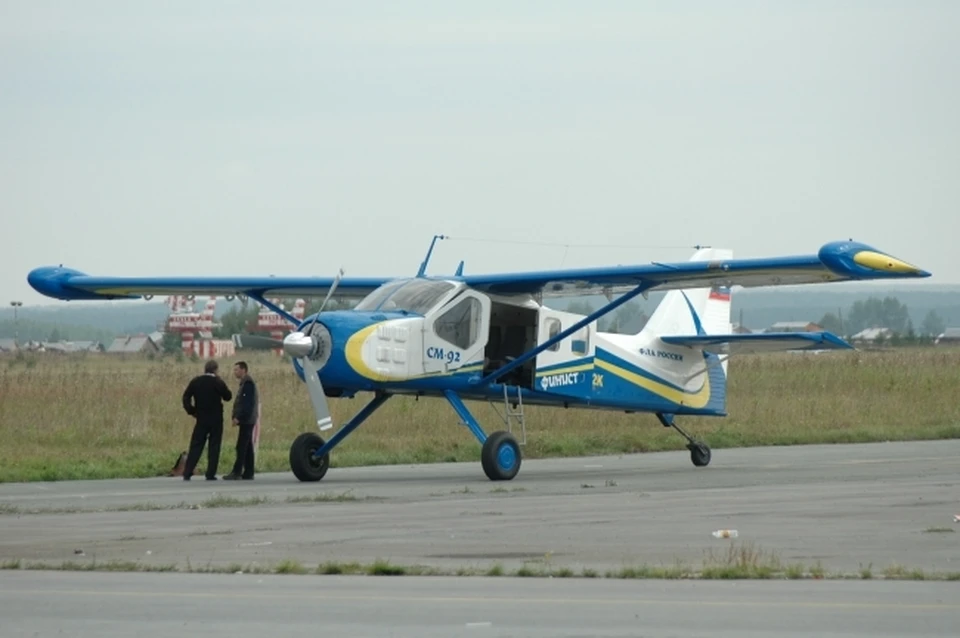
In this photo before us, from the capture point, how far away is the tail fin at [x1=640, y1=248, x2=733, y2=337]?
26.8 meters

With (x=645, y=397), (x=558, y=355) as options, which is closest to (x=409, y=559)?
(x=558, y=355)

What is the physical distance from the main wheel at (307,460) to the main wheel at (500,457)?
2212 millimetres

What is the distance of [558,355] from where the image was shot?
24.2 m

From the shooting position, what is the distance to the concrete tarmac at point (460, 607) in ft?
28.5

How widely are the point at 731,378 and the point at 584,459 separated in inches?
641

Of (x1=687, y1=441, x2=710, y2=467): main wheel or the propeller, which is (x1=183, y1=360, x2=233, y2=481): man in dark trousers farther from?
(x1=687, y1=441, x2=710, y2=467): main wheel

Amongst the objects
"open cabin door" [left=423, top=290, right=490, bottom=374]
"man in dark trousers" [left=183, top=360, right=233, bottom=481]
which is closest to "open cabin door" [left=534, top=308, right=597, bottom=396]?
"open cabin door" [left=423, top=290, right=490, bottom=374]

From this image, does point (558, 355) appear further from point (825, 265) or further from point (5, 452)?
point (5, 452)

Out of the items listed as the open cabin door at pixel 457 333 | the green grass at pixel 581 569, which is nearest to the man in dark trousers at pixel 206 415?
the open cabin door at pixel 457 333

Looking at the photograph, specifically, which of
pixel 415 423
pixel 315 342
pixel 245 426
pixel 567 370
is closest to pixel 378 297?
pixel 315 342

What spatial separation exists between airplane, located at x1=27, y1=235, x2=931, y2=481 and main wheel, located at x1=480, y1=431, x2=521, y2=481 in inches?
0.7

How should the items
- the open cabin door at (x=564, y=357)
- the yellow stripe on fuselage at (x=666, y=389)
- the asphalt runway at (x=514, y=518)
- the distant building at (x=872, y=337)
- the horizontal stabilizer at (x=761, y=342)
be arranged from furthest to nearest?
the distant building at (x=872, y=337) < the yellow stripe on fuselage at (x=666, y=389) < the horizontal stabilizer at (x=761, y=342) < the open cabin door at (x=564, y=357) < the asphalt runway at (x=514, y=518)

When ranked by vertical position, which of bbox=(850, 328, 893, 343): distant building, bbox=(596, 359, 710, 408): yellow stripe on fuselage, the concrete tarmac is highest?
bbox=(850, 328, 893, 343): distant building

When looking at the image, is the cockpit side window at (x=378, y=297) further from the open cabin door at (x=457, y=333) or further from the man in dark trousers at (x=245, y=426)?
the man in dark trousers at (x=245, y=426)
